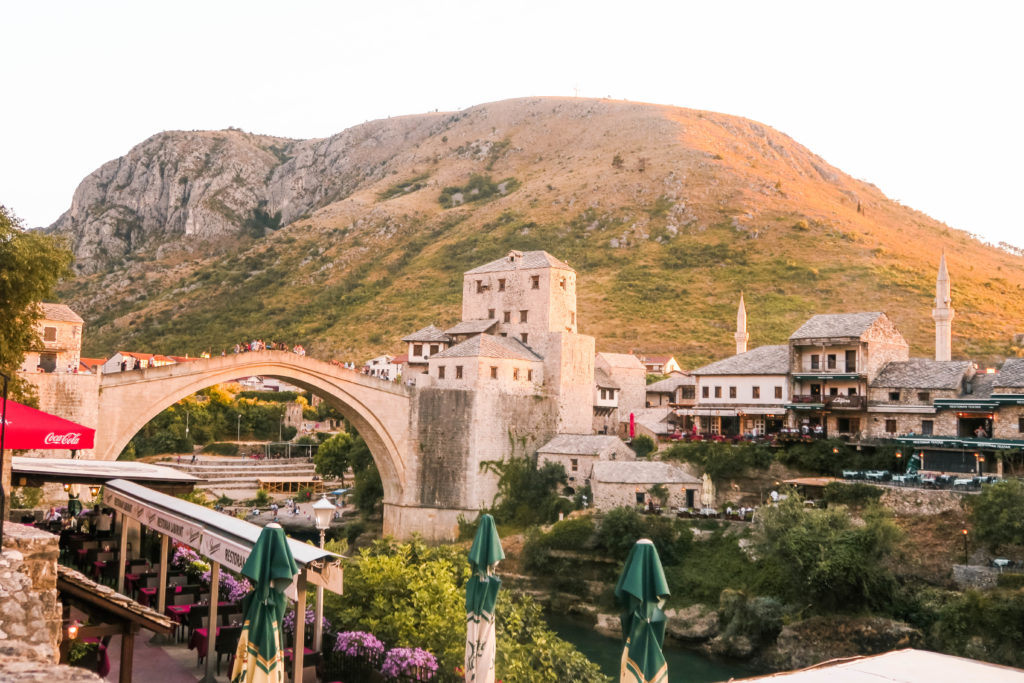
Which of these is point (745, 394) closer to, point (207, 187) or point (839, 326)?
point (839, 326)

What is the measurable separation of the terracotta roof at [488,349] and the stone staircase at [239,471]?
2160cm

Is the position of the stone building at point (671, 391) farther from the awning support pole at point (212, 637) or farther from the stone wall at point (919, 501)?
the awning support pole at point (212, 637)

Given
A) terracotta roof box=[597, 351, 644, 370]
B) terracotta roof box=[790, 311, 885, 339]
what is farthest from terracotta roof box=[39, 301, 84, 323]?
terracotta roof box=[790, 311, 885, 339]

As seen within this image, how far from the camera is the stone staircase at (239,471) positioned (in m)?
55.4

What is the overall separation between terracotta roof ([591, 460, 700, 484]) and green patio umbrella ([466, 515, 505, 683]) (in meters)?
24.9

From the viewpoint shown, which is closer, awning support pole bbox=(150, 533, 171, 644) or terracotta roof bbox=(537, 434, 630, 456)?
awning support pole bbox=(150, 533, 171, 644)

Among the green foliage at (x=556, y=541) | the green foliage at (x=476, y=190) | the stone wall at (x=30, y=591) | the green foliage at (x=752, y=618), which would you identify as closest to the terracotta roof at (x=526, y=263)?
the green foliage at (x=556, y=541)

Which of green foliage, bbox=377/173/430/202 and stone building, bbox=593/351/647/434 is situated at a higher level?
green foliage, bbox=377/173/430/202

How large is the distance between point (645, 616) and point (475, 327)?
37.6 metres

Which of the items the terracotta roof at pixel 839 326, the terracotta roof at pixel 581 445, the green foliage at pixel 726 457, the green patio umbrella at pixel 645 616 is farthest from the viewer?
the terracotta roof at pixel 581 445

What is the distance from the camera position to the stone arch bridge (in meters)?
30.5

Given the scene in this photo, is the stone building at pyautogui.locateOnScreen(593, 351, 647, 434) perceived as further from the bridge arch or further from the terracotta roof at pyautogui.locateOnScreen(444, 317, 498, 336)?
the bridge arch

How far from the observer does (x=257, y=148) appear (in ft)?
543

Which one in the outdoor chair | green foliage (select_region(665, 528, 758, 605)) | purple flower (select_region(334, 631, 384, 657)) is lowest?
green foliage (select_region(665, 528, 758, 605))
